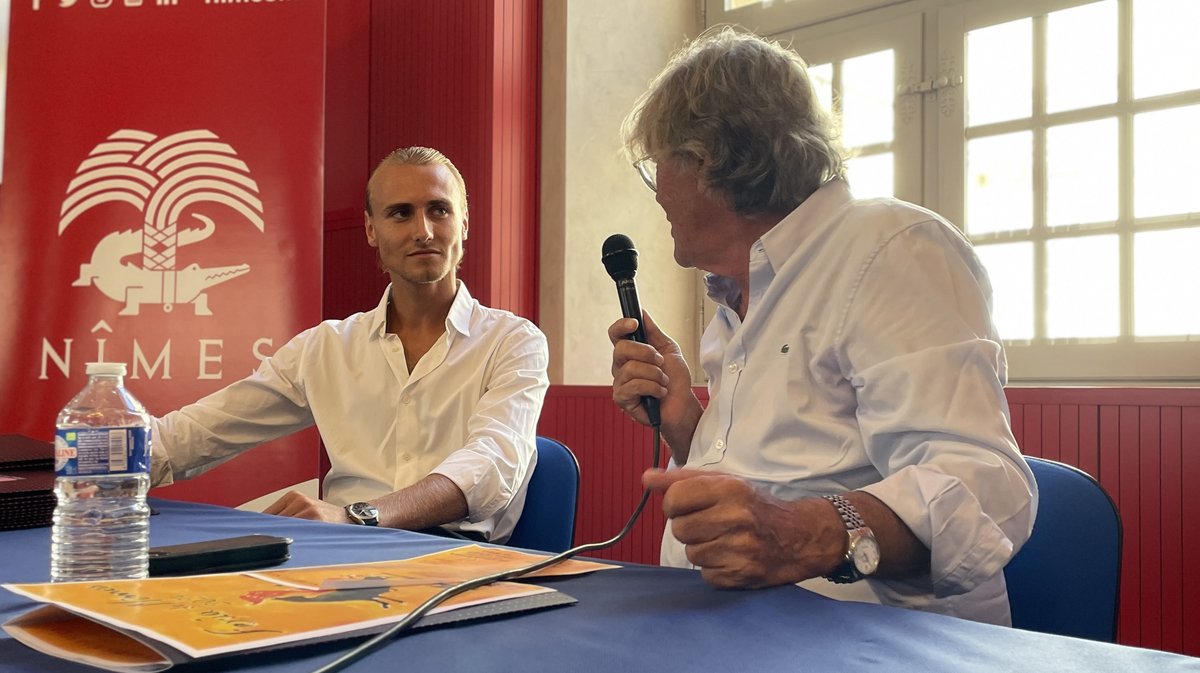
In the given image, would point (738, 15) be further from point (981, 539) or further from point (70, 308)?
point (981, 539)

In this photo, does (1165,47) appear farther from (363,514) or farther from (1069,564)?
(363,514)

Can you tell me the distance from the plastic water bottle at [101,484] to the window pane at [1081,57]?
2.35 meters

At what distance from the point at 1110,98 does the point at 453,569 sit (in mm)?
2242

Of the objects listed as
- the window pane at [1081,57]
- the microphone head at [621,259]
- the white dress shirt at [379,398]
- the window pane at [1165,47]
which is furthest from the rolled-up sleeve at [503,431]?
the window pane at [1165,47]

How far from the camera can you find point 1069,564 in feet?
3.53

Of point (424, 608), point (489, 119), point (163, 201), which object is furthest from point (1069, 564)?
point (163, 201)

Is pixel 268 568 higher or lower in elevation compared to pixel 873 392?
lower

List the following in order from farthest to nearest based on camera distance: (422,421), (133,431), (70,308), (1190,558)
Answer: (70,308), (422,421), (1190,558), (133,431)

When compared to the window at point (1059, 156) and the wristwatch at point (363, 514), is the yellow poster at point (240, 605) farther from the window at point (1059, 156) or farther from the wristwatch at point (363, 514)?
the window at point (1059, 156)

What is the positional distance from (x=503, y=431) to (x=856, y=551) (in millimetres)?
1073

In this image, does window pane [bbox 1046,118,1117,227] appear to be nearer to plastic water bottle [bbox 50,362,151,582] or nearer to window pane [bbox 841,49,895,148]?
window pane [bbox 841,49,895,148]

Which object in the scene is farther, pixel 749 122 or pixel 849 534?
pixel 749 122

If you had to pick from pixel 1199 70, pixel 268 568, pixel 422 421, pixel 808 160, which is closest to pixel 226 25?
pixel 422 421

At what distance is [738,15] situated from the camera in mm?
3340
